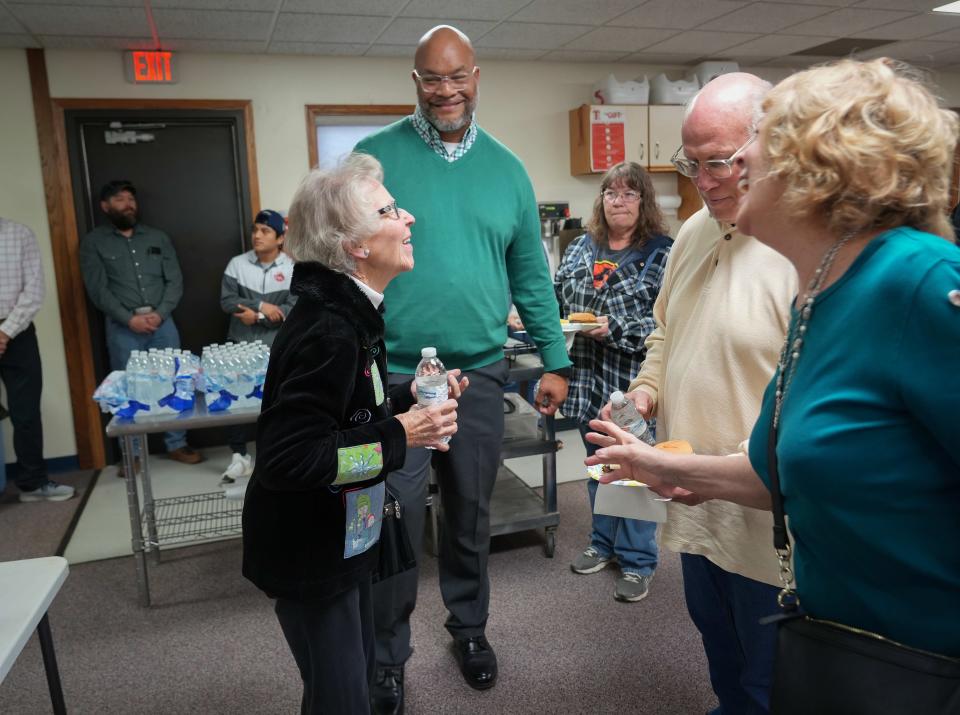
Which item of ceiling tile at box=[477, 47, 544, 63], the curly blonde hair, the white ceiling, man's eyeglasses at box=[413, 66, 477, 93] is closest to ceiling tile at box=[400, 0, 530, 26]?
the white ceiling

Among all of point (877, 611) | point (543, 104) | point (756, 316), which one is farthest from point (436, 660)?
point (543, 104)

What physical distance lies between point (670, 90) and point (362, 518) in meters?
4.97

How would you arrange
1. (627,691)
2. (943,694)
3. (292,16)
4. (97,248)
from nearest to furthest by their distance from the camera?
(943,694), (627,691), (292,16), (97,248)

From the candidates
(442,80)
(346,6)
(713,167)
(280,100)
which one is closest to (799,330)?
(713,167)

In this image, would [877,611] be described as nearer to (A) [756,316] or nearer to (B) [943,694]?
(B) [943,694]

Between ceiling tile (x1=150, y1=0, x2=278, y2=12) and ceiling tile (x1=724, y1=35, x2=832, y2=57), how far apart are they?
11.1 ft

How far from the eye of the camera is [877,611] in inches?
33.1

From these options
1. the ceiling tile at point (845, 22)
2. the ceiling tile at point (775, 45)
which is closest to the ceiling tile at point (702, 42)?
the ceiling tile at point (775, 45)

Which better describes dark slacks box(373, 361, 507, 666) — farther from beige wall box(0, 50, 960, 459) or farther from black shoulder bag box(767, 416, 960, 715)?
beige wall box(0, 50, 960, 459)

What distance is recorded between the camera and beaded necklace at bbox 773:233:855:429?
34.9 inches

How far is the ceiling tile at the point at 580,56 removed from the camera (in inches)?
203

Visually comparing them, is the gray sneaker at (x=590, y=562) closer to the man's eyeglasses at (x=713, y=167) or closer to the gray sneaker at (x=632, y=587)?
the gray sneaker at (x=632, y=587)

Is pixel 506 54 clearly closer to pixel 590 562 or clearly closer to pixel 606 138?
pixel 606 138

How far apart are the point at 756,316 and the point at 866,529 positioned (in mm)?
597
